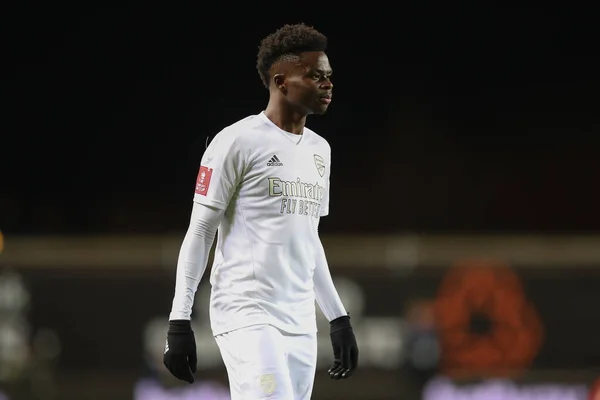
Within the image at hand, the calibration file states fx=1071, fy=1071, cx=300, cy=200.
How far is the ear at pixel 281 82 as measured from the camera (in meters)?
3.45

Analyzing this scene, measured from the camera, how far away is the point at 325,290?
144 inches

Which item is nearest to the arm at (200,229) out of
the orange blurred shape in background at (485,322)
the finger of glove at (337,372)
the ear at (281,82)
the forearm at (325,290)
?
the ear at (281,82)

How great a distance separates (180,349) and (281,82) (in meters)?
0.91

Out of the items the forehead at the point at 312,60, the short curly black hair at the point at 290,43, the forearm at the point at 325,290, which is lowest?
the forearm at the point at 325,290

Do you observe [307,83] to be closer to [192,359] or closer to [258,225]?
[258,225]

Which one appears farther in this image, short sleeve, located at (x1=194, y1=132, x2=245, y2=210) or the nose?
the nose

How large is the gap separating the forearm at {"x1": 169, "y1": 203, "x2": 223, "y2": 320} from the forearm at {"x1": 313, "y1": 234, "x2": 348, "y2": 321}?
1.40ft

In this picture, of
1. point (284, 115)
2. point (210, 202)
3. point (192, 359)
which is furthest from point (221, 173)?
point (192, 359)

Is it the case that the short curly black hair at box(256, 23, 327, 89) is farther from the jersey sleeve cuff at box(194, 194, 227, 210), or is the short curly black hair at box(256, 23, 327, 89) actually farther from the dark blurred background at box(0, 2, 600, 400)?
the dark blurred background at box(0, 2, 600, 400)

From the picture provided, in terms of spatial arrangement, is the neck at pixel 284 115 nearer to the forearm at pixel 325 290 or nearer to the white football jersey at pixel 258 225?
the white football jersey at pixel 258 225

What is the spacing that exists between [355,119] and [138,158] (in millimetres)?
2303

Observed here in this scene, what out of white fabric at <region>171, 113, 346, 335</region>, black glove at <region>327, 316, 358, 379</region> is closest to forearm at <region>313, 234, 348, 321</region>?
black glove at <region>327, 316, 358, 379</region>

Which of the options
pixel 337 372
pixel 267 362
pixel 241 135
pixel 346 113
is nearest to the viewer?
pixel 267 362

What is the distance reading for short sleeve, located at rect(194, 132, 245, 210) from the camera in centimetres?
331
